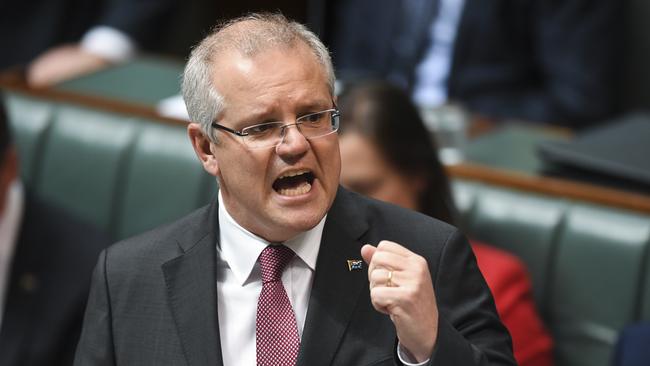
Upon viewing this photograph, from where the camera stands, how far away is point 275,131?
3.53 feet

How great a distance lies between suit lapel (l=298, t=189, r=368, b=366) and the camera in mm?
1116

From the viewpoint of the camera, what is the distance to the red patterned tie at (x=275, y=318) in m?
1.14

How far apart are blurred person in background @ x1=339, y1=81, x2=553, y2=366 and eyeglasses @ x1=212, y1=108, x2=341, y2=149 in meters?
0.77

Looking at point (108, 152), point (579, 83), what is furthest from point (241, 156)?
point (579, 83)

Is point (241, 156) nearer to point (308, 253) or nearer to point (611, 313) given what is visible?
point (308, 253)

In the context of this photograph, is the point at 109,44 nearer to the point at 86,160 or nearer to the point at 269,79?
the point at 86,160

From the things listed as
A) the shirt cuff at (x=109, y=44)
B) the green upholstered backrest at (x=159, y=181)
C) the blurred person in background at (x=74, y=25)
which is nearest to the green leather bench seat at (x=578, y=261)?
the green upholstered backrest at (x=159, y=181)

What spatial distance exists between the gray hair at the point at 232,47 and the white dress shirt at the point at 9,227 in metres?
1.04

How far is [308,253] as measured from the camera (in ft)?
3.85

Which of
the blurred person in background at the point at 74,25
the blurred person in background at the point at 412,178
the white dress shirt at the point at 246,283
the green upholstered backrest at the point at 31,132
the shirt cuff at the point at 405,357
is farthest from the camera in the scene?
the blurred person in background at the point at 74,25

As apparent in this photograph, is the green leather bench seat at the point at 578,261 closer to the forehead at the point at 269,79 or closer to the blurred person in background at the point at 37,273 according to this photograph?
the blurred person in background at the point at 37,273

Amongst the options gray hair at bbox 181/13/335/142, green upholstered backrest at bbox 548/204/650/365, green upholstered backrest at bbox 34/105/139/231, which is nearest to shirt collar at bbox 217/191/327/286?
gray hair at bbox 181/13/335/142

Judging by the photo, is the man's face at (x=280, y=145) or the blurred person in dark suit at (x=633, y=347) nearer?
the man's face at (x=280, y=145)

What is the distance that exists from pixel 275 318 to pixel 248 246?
81mm
